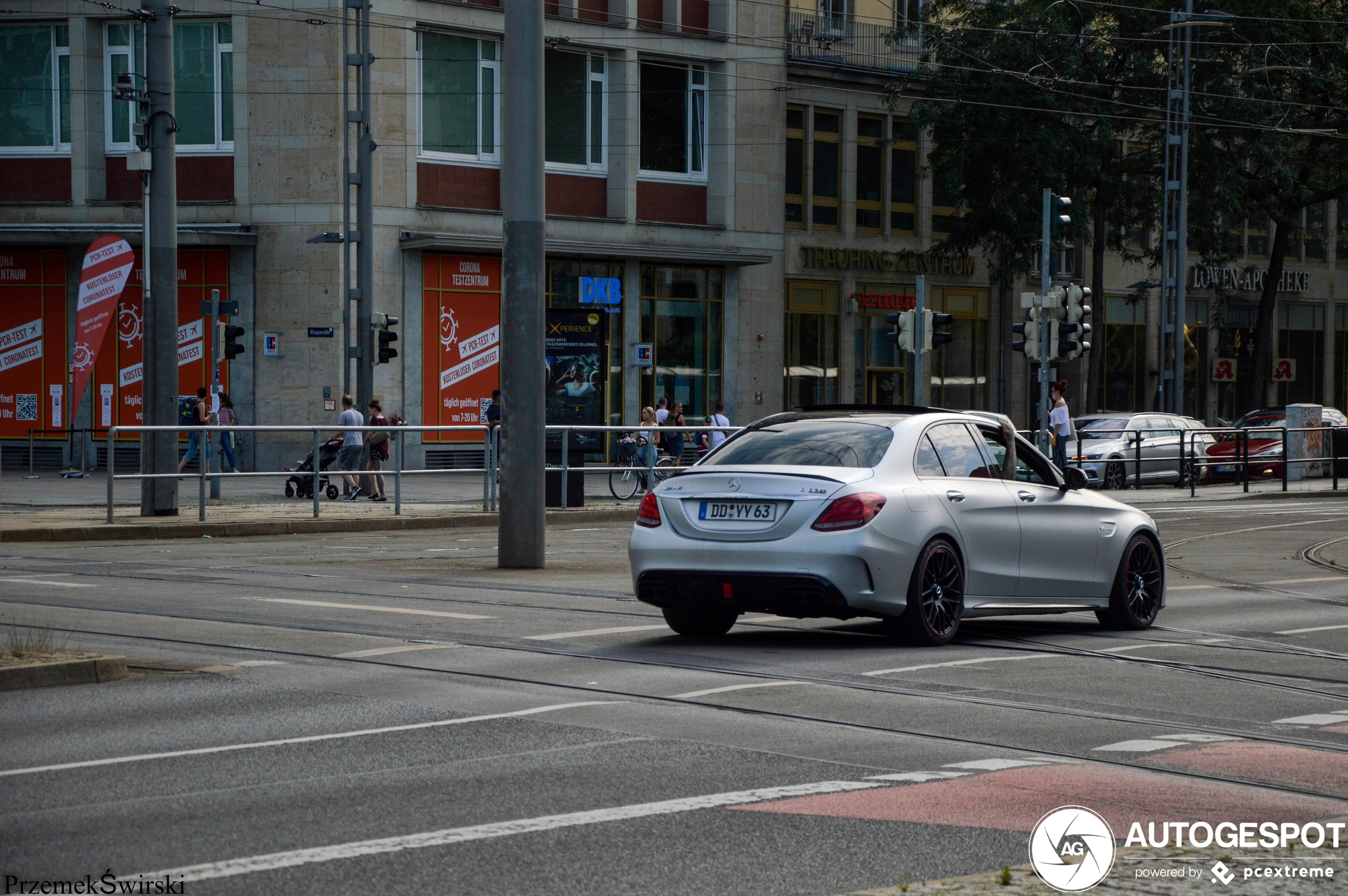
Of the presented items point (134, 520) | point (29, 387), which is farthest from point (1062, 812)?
point (29, 387)

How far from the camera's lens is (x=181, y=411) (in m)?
37.2

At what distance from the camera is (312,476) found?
82.1 feet

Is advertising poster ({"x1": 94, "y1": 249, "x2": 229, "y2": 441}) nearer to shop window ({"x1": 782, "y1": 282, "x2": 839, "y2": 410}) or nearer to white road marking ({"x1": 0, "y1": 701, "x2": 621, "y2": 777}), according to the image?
shop window ({"x1": 782, "y1": 282, "x2": 839, "y2": 410})

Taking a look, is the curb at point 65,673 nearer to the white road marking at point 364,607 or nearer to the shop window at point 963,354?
the white road marking at point 364,607

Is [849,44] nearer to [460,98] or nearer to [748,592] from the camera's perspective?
[460,98]

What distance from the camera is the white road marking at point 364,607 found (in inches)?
504

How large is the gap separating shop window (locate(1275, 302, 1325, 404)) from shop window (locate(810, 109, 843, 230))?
2114 cm

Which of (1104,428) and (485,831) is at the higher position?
(1104,428)

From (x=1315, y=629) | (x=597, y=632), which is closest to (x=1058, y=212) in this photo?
(x=1315, y=629)

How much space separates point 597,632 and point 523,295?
6.05m

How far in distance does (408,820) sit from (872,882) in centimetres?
162

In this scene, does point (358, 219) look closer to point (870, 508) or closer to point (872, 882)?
point (870, 508)

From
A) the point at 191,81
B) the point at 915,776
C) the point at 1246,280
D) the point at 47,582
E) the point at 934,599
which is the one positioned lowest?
the point at 47,582

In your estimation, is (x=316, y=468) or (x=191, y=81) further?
(x=191, y=81)
